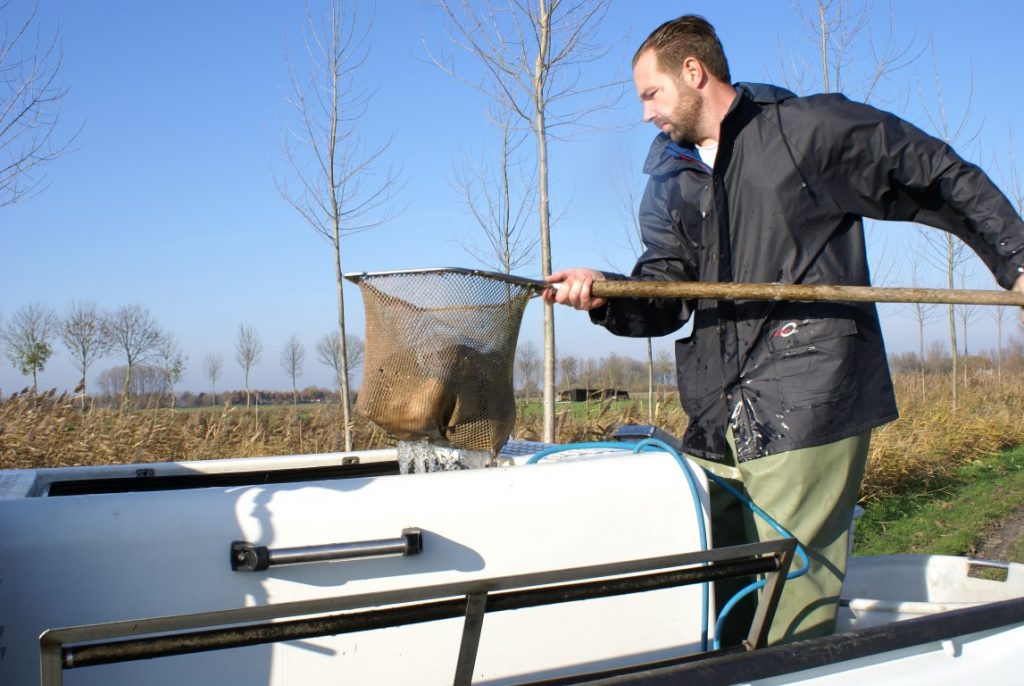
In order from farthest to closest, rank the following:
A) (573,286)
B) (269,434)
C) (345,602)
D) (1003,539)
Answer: (269,434) → (1003,539) → (573,286) → (345,602)

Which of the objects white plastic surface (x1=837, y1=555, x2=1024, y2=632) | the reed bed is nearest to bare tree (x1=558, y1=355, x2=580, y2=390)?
the reed bed

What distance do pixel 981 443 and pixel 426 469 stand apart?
36.9 ft

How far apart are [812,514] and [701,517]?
378 mm

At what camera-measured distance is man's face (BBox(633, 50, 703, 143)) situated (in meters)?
2.64

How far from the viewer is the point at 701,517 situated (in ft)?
7.39

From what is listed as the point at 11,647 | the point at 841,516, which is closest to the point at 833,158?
the point at 841,516

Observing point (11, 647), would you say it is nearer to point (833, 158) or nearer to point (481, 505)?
point (481, 505)

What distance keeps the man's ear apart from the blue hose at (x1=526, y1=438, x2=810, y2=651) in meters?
1.12

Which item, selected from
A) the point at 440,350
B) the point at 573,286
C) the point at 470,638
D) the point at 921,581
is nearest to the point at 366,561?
the point at 470,638

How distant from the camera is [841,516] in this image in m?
2.45

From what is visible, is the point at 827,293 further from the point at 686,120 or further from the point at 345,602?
the point at 345,602

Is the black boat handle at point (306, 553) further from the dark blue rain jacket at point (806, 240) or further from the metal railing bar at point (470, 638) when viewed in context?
the dark blue rain jacket at point (806, 240)

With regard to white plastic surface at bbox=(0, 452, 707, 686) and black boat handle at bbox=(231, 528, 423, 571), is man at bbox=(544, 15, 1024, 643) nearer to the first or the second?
white plastic surface at bbox=(0, 452, 707, 686)

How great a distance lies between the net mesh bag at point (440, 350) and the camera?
2.46 meters
